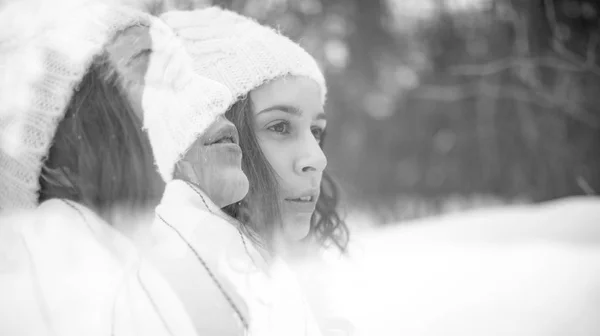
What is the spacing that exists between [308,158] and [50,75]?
1.25 feet

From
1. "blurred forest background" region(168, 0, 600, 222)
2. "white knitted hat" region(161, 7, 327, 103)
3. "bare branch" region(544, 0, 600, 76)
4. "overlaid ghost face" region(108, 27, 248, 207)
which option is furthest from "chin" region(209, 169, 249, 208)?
"bare branch" region(544, 0, 600, 76)

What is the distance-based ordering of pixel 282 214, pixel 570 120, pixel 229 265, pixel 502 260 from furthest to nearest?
pixel 570 120 < pixel 502 260 < pixel 282 214 < pixel 229 265

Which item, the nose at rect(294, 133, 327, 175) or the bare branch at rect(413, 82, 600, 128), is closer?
the nose at rect(294, 133, 327, 175)

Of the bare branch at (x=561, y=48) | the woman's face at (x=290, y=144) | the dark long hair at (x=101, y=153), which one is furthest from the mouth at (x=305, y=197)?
the bare branch at (x=561, y=48)

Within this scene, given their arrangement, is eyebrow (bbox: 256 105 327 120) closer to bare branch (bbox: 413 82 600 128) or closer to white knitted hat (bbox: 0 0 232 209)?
white knitted hat (bbox: 0 0 232 209)

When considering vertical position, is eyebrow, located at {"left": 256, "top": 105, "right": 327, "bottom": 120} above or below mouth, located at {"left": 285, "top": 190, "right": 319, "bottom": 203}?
above

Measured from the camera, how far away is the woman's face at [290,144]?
2.04 ft

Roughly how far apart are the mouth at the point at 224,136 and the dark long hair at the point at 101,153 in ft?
0.53

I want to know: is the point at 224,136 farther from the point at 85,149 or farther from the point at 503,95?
the point at 503,95

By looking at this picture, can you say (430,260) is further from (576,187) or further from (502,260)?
(576,187)

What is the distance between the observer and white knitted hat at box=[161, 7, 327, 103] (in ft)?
2.06

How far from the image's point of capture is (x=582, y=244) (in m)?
1.02

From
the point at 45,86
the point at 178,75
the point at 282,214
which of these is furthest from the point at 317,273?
the point at 45,86

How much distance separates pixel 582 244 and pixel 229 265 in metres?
0.85
